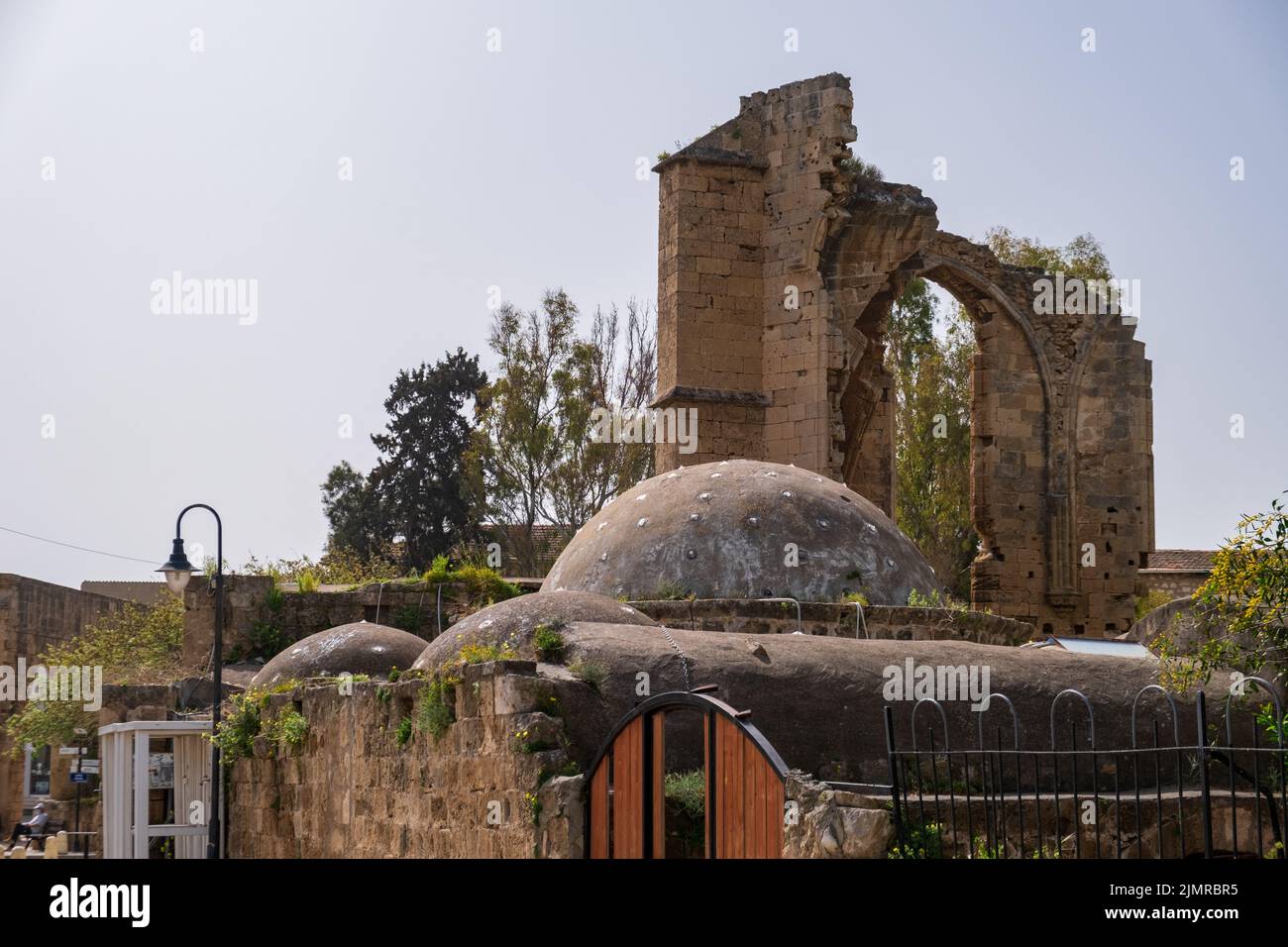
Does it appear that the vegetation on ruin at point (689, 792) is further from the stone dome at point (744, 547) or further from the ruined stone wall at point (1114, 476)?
the ruined stone wall at point (1114, 476)

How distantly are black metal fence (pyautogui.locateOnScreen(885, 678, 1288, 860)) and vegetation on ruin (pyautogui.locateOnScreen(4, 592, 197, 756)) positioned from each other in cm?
1289

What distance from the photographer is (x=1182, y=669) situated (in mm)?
7750

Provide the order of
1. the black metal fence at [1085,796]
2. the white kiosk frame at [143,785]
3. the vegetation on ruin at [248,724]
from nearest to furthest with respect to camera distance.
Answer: the black metal fence at [1085,796]
the vegetation on ruin at [248,724]
the white kiosk frame at [143,785]

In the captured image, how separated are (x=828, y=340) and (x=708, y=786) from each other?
1441 cm

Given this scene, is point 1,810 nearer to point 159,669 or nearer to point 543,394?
point 159,669

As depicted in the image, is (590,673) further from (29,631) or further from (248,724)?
(29,631)

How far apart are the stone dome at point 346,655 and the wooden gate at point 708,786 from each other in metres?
7.32

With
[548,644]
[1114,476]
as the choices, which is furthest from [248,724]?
[1114,476]

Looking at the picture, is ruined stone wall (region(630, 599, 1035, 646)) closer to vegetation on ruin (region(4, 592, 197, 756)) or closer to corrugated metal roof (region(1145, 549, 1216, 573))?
vegetation on ruin (region(4, 592, 197, 756))

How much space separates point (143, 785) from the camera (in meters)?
13.9

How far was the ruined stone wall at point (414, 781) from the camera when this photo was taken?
8.66 m

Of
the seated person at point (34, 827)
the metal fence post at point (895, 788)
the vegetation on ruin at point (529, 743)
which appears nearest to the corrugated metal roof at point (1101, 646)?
the vegetation on ruin at point (529, 743)
